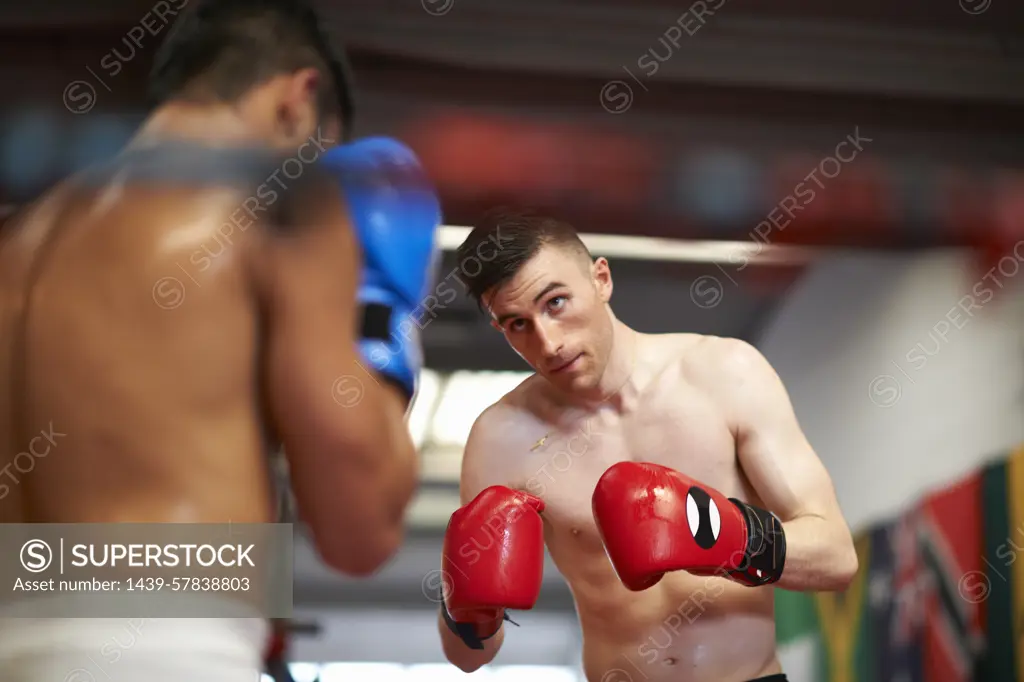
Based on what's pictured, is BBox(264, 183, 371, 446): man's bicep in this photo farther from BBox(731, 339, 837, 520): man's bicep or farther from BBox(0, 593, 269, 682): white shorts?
BBox(731, 339, 837, 520): man's bicep

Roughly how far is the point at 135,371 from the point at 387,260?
0.39m

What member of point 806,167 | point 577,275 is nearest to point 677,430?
point 577,275

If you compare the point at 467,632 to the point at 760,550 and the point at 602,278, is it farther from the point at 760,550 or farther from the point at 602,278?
the point at 602,278

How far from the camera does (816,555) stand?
153 centimetres

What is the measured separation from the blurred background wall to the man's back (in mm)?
961

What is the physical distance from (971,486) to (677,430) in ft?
4.20

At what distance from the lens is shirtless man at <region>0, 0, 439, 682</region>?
4.24ft

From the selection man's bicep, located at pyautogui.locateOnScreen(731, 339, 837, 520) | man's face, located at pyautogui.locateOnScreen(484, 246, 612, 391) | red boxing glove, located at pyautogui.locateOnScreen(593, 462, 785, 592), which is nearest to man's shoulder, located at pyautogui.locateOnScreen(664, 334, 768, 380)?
man's bicep, located at pyautogui.locateOnScreen(731, 339, 837, 520)

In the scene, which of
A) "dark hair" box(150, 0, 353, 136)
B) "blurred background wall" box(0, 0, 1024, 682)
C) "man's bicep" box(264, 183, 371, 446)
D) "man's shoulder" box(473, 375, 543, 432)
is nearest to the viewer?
"man's bicep" box(264, 183, 371, 446)

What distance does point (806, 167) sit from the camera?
100 inches

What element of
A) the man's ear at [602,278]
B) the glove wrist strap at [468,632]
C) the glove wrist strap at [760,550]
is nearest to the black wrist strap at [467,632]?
the glove wrist strap at [468,632]

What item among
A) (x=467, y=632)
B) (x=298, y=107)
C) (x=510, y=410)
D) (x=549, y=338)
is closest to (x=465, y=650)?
(x=467, y=632)

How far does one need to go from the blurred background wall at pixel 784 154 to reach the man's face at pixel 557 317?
75 cm

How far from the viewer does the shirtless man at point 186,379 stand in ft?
4.24
